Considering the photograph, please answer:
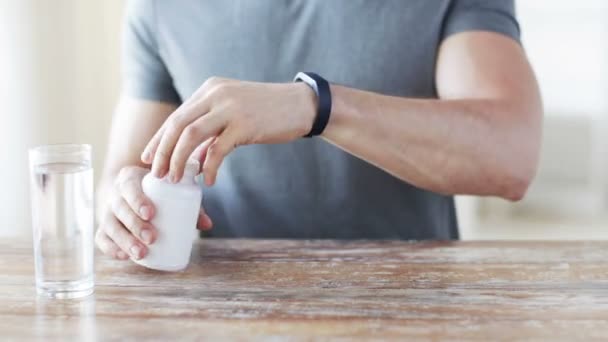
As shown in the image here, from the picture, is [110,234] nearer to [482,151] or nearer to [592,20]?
[482,151]

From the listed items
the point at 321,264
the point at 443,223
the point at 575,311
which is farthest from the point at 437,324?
the point at 443,223

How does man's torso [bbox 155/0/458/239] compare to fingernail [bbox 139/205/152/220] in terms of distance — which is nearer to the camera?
fingernail [bbox 139/205/152/220]

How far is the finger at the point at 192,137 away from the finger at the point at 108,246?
0.18m

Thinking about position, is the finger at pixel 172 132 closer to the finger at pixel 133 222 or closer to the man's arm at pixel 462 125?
the finger at pixel 133 222

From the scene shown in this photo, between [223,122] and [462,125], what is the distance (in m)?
0.41

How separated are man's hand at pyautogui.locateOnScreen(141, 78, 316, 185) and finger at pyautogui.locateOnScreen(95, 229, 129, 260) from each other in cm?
14

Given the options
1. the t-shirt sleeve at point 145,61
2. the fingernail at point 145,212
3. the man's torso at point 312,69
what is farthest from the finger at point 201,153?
the t-shirt sleeve at point 145,61

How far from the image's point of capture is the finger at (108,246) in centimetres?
132

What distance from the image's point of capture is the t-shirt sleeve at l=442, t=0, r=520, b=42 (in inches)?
61.8

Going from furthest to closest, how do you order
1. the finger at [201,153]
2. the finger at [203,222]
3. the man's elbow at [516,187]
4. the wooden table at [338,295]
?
the man's elbow at [516,187] < the finger at [203,222] < the finger at [201,153] < the wooden table at [338,295]

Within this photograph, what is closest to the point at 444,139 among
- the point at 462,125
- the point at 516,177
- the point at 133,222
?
the point at 462,125

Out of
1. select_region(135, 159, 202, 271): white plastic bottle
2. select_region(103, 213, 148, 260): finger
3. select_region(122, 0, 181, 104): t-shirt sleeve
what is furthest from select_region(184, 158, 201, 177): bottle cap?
select_region(122, 0, 181, 104): t-shirt sleeve

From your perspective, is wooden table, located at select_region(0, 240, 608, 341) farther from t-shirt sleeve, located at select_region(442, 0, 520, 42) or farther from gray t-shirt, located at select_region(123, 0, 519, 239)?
t-shirt sleeve, located at select_region(442, 0, 520, 42)

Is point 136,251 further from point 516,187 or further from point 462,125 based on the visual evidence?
point 516,187
